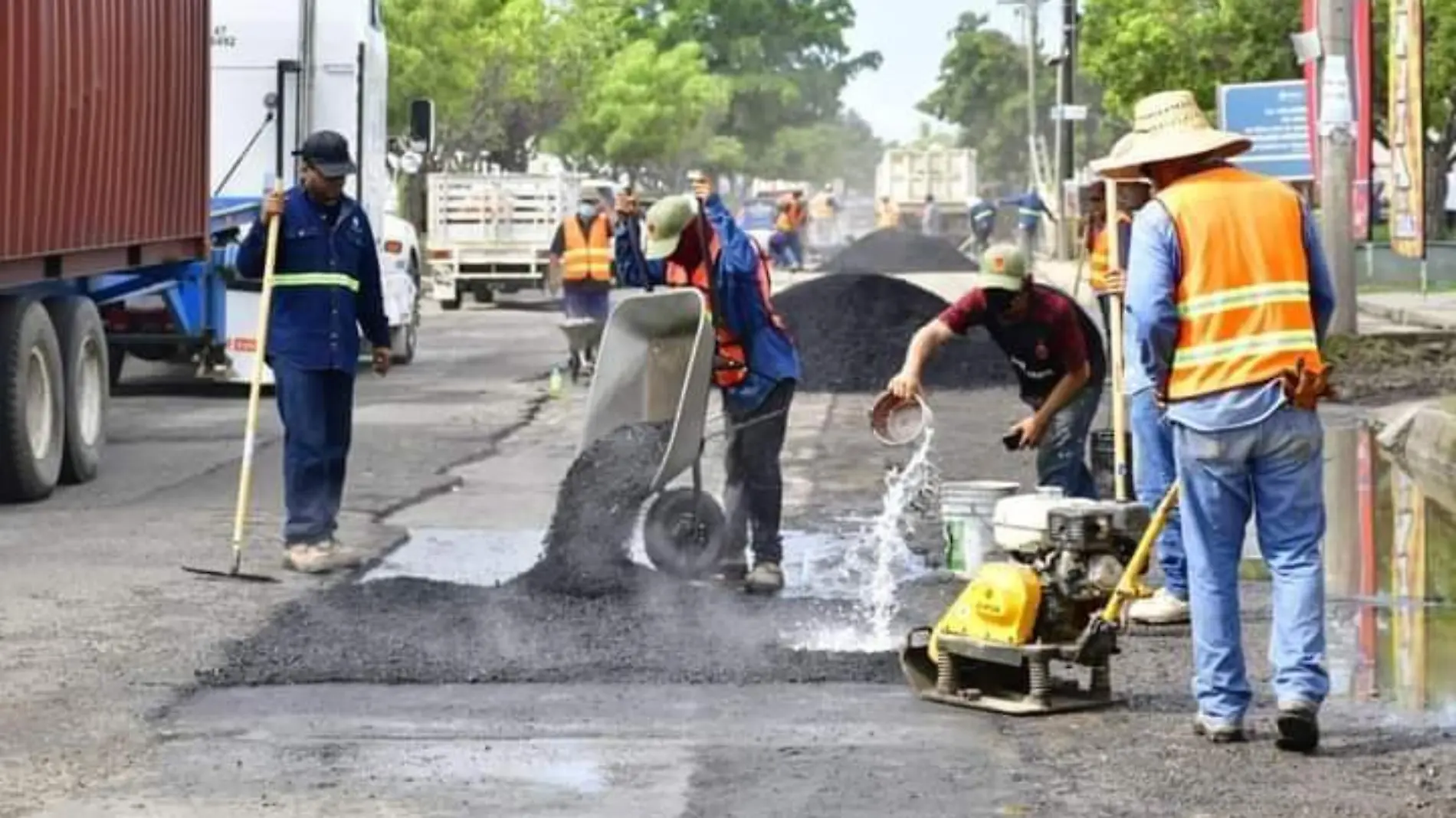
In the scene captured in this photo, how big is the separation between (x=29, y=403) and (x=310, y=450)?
11.1 ft

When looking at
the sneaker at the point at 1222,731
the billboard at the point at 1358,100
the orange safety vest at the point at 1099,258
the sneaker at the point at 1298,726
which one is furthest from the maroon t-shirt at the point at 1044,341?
the billboard at the point at 1358,100

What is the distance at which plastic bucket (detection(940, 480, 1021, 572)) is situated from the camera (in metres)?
10.8

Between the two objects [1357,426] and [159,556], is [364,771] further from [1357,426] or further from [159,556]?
[1357,426]

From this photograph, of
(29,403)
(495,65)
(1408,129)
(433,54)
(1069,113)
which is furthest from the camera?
(495,65)

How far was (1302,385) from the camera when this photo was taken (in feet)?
24.6

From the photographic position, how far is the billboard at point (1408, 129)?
2795 centimetres

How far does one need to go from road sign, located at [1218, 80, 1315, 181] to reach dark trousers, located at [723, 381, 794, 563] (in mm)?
20057

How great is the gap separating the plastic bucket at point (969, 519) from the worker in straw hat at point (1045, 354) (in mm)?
216

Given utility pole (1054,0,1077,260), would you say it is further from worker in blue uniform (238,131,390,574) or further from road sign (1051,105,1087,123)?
worker in blue uniform (238,131,390,574)

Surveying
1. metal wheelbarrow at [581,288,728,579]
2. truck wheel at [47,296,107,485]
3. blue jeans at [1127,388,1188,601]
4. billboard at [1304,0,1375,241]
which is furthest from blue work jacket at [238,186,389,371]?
billboard at [1304,0,1375,241]

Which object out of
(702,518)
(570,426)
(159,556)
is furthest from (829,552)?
(570,426)

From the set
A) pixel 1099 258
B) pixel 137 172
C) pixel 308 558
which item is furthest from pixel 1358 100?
pixel 308 558

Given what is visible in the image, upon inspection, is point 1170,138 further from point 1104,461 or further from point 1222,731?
point 1104,461

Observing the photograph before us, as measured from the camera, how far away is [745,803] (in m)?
6.88
